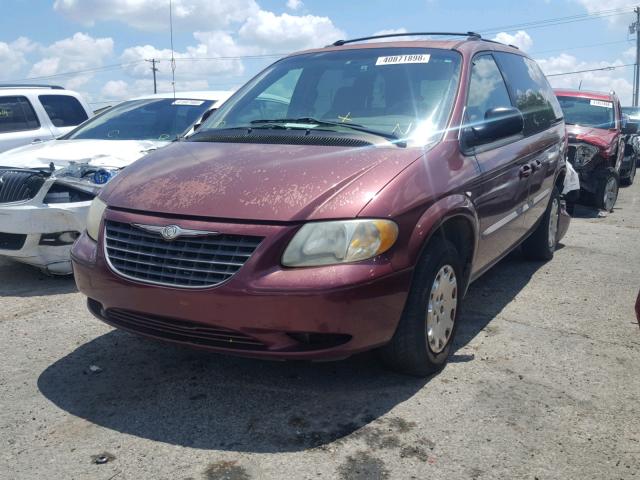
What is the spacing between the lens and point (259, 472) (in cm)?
280

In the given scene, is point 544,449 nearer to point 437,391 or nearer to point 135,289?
point 437,391

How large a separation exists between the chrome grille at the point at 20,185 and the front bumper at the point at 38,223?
0.06m

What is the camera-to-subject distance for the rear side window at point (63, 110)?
363 inches

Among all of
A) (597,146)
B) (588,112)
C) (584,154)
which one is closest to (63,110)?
(584,154)

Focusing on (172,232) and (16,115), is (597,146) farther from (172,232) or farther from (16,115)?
(172,232)

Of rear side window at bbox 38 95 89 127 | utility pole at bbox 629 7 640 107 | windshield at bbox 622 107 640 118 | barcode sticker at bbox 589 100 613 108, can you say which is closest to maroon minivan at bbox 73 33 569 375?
rear side window at bbox 38 95 89 127

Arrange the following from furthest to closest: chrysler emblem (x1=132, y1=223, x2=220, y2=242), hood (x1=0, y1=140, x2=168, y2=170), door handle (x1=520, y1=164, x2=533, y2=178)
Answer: hood (x1=0, y1=140, x2=168, y2=170) → door handle (x1=520, y1=164, x2=533, y2=178) → chrysler emblem (x1=132, y1=223, x2=220, y2=242)

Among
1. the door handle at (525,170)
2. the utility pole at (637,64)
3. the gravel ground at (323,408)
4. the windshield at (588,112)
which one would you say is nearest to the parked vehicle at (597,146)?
the windshield at (588,112)

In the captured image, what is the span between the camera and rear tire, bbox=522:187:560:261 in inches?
248

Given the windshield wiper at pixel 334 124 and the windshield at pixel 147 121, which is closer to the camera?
the windshield wiper at pixel 334 124

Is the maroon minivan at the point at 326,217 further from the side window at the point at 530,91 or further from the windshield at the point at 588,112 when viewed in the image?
the windshield at the point at 588,112

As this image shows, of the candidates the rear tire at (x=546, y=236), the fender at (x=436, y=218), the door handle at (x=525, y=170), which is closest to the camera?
the fender at (x=436, y=218)

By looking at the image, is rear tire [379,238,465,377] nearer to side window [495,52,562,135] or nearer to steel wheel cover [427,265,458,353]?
steel wheel cover [427,265,458,353]

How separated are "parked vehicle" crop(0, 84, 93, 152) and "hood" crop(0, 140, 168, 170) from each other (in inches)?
97.1
